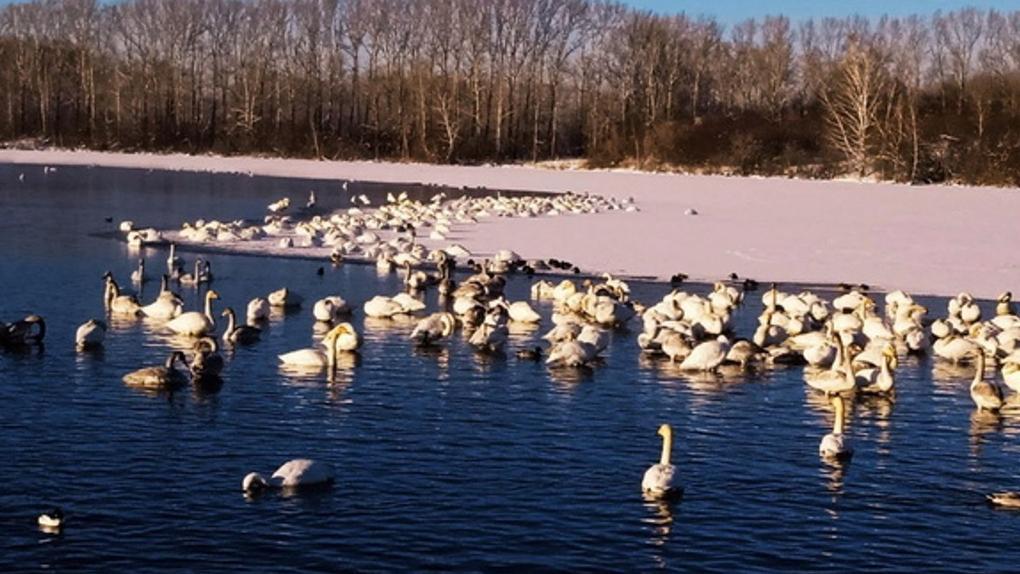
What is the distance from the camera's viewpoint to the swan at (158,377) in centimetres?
1589

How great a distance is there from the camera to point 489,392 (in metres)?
16.4

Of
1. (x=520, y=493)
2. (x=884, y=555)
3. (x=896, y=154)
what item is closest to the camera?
(x=884, y=555)

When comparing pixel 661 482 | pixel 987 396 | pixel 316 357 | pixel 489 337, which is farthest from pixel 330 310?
pixel 661 482

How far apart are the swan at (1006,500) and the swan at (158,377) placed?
8516 millimetres

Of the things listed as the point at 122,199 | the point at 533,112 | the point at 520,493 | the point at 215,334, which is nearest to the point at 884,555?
the point at 520,493

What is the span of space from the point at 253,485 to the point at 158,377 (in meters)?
4.41

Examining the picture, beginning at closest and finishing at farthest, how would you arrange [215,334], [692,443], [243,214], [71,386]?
[692,443] → [71,386] → [215,334] → [243,214]

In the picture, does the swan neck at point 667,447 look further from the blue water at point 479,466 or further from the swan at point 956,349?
the swan at point 956,349

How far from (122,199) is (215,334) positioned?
2863 centimetres

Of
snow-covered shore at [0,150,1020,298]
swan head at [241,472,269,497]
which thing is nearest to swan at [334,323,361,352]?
swan head at [241,472,269,497]

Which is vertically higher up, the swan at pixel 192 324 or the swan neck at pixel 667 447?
the swan at pixel 192 324

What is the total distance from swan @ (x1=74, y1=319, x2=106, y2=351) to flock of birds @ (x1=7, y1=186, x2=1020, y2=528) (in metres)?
0.02

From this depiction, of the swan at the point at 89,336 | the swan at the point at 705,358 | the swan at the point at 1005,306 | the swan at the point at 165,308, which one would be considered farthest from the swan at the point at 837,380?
the swan at the point at 165,308

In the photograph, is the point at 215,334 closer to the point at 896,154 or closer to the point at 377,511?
the point at 377,511
